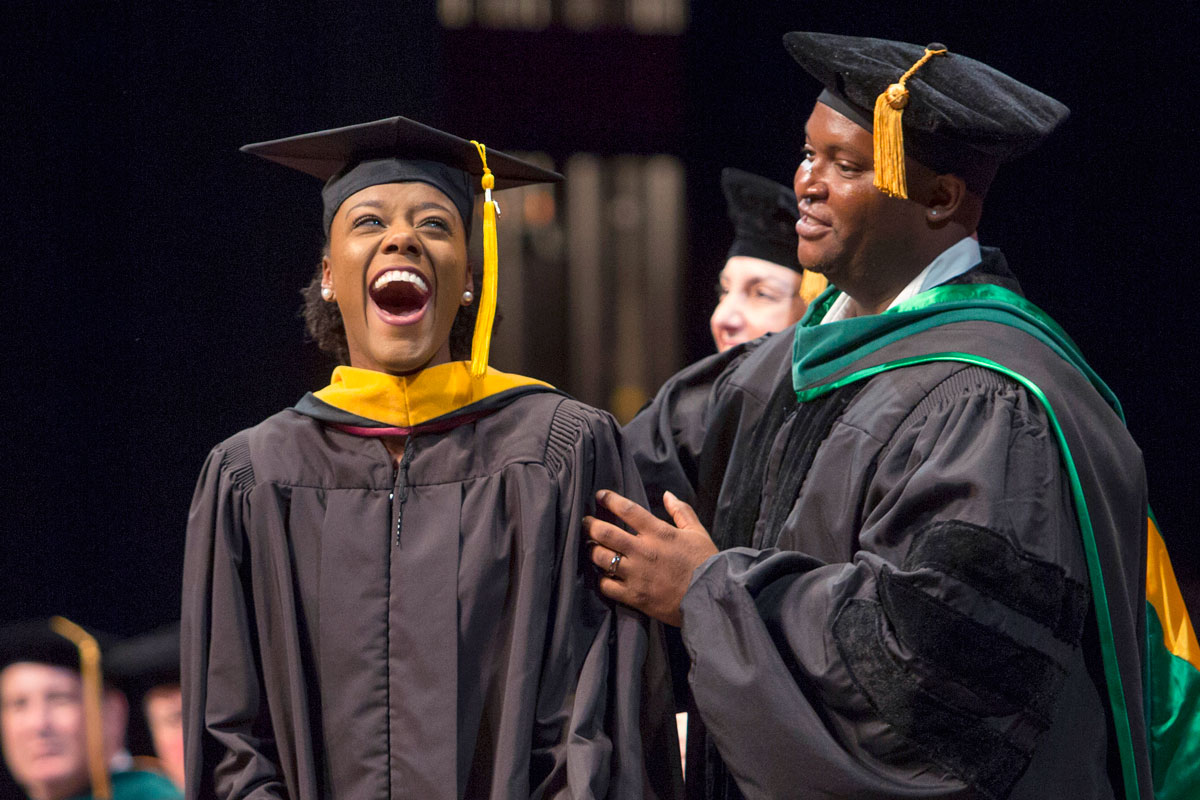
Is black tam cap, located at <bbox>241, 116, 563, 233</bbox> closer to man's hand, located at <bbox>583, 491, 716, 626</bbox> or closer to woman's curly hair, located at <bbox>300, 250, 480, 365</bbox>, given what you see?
woman's curly hair, located at <bbox>300, 250, 480, 365</bbox>

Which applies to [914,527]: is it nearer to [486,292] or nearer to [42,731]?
[486,292]

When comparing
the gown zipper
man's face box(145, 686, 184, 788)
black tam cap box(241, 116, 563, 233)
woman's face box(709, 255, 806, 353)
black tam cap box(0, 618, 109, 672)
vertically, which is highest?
black tam cap box(241, 116, 563, 233)

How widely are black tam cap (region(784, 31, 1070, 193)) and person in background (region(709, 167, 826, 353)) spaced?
104cm

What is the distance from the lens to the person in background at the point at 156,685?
10.1 feet

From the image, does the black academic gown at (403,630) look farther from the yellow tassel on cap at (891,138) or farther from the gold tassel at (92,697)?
the gold tassel at (92,697)

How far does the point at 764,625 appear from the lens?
6.54 feet

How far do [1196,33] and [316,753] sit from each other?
3.25 meters

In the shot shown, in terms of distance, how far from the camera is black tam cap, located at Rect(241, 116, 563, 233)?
205 cm

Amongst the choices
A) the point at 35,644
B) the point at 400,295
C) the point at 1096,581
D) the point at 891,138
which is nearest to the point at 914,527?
the point at 1096,581

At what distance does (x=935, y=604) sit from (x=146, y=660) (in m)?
2.07

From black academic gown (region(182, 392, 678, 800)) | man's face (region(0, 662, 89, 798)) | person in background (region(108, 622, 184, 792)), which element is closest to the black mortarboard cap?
person in background (region(108, 622, 184, 792))

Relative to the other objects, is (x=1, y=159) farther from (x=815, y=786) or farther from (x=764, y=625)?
(x=815, y=786)

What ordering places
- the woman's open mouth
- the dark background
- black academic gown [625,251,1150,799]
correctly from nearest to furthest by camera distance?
black academic gown [625,251,1150,799] → the woman's open mouth → the dark background

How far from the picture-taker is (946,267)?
7.64 feet
